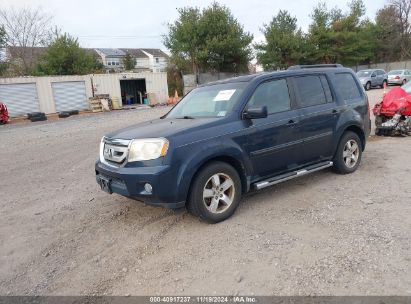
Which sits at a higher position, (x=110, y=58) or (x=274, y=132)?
(x=110, y=58)

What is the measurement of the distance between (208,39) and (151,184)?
1230 inches

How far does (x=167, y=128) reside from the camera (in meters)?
4.32

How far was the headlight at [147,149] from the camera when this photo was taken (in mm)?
3928

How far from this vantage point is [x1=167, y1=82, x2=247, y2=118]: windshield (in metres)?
4.68

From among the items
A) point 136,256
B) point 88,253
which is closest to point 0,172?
point 88,253

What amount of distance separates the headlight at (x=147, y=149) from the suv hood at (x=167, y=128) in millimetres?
87

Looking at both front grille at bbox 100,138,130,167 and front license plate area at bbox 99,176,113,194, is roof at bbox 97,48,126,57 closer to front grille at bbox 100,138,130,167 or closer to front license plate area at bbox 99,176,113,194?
front grille at bbox 100,138,130,167

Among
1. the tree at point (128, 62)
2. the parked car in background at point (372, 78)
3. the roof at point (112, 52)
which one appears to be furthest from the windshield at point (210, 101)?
the roof at point (112, 52)

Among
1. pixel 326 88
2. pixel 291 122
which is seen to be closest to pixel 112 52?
pixel 326 88

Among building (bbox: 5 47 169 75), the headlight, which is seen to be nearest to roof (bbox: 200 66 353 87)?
the headlight

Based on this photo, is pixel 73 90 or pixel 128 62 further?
pixel 128 62

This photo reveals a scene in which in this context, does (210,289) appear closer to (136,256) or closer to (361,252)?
(136,256)

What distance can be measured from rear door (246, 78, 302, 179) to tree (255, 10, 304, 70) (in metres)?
34.4

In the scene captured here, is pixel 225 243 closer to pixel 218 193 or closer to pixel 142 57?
A: pixel 218 193
